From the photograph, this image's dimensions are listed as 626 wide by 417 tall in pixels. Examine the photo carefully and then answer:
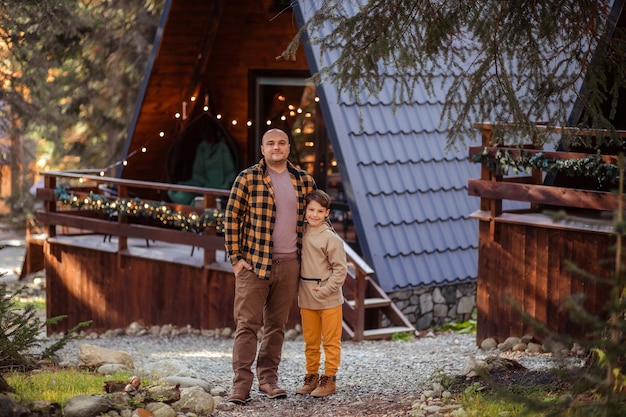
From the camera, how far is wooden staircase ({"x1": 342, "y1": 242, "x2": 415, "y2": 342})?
10.6m

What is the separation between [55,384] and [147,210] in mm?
5697

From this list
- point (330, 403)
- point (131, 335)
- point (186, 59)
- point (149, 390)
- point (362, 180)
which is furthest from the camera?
point (186, 59)

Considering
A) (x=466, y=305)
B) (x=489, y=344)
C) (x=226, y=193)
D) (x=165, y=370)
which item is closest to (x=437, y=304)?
(x=466, y=305)

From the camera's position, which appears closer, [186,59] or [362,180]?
[362,180]

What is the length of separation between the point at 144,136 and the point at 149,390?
26.9ft

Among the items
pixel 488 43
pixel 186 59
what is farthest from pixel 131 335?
pixel 488 43

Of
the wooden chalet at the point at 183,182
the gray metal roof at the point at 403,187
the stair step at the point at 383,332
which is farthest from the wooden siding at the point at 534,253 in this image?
the gray metal roof at the point at 403,187

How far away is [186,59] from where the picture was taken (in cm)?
1421

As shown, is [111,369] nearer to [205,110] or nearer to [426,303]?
[426,303]

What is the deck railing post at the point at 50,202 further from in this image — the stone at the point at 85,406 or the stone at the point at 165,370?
the stone at the point at 85,406

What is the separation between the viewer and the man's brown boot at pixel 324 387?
7.07 m

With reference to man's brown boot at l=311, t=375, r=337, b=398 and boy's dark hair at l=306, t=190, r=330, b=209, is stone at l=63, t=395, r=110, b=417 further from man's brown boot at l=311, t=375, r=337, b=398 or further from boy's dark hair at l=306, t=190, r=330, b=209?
boy's dark hair at l=306, t=190, r=330, b=209

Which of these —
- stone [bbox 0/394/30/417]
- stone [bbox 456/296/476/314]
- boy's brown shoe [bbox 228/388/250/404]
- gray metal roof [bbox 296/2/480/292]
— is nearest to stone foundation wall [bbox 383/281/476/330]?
stone [bbox 456/296/476/314]

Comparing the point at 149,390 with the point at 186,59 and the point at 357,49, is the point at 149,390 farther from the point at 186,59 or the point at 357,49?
the point at 186,59
